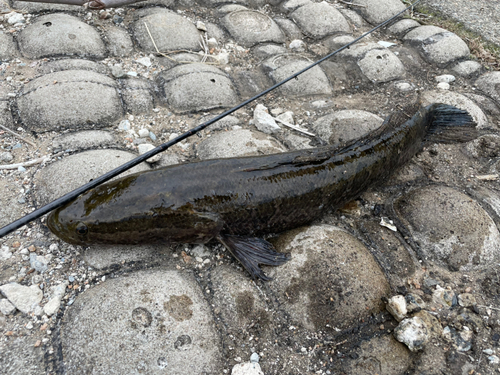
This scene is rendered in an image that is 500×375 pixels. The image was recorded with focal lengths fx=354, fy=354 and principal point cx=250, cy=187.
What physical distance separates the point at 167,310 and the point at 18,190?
1.81 metres

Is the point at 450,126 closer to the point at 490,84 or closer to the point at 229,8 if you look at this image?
the point at 490,84

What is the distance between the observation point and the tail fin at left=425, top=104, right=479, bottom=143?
154 inches

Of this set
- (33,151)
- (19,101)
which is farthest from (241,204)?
(19,101)

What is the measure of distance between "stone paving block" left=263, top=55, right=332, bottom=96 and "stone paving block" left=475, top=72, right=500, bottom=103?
225 centimetres

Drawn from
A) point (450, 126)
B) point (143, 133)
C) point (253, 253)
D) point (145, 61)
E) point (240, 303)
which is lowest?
point (240, 303)

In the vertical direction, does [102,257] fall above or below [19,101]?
below

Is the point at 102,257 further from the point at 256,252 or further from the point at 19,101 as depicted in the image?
the point at 19,101

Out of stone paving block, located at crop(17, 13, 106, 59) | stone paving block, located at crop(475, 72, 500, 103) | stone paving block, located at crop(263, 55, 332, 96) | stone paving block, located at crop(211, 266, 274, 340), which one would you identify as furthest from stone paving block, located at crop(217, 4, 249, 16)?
Result: stone paving block, located at crop(211, 266, 274, 340)

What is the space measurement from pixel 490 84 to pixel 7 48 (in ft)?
20.9

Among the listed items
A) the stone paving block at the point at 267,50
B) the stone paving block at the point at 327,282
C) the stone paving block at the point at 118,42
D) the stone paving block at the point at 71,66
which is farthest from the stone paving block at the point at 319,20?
the stone paving block at the point at 327,282

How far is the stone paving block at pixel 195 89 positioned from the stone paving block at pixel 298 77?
0.70 meters

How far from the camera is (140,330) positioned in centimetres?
231

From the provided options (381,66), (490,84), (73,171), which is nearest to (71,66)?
(73,171)

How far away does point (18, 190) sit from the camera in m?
3.11
